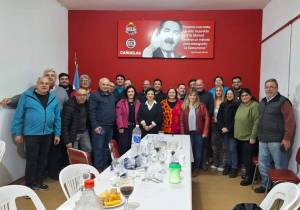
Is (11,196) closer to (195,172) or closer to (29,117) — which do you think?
(29,117)

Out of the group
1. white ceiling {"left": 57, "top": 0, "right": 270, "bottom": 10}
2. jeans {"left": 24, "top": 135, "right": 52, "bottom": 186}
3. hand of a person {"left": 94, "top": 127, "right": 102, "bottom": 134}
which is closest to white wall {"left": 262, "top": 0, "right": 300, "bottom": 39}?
white ceiling {"left": 57, "top": 0, "right": 270, "bottom": 10}

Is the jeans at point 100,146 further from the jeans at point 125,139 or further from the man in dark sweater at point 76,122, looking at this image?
the jeans at point 125,139

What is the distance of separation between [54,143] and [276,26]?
3.84 meters

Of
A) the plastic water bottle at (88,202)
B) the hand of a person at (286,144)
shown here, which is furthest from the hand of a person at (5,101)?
the hand of a person at (286,144)

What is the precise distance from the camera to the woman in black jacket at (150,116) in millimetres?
4957

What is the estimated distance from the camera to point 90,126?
15.9 feet

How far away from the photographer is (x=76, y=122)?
14.9 feet

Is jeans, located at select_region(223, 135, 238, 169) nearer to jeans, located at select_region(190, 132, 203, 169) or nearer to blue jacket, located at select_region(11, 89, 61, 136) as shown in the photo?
jeans, located at select_region(190, 132, 203, 169)

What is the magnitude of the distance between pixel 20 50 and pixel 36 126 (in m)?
1.24

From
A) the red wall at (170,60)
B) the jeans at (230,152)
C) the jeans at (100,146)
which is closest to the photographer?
the jeans at (100,146)

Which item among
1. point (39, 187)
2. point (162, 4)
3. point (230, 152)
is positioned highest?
point (162, 4)

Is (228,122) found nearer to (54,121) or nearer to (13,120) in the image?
(54,121)

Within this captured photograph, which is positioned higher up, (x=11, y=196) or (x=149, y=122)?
(x=149, y=122)

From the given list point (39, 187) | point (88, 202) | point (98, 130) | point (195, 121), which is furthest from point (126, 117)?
point (88, 202)
